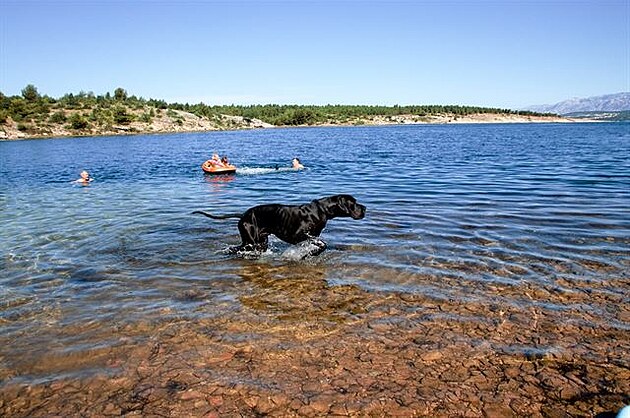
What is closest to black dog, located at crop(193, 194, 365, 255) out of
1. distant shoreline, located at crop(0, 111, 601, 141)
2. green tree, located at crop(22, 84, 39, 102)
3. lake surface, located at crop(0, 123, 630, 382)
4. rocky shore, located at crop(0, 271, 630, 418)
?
lake surface, located at crop(0, 123, 630, 382)

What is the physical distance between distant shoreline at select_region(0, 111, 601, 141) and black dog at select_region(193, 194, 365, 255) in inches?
3657

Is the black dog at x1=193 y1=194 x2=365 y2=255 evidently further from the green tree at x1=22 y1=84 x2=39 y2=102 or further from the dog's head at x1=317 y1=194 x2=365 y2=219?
the green tree at x1=22 y1=84 x2=39 y2=102

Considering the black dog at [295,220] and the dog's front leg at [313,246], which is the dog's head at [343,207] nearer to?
the black dog at [295,220]

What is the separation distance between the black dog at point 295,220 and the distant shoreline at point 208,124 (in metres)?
92.9

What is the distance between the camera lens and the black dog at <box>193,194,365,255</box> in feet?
28.1

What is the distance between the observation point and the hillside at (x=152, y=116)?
9206cm

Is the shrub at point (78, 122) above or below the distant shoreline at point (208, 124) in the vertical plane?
above

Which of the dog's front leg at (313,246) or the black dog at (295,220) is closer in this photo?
the black dog at (295,220)

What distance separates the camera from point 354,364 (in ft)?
15.7

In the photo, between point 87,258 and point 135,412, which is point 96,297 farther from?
point 135,412

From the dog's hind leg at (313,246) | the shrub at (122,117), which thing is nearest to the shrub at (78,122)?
the shrub at (122,117)

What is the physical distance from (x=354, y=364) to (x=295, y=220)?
410 centimetres

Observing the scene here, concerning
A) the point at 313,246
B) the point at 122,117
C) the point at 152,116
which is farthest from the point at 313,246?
the point at 152,116

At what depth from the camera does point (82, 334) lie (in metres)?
5.66
